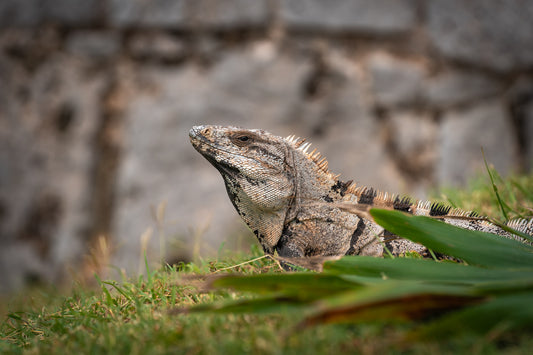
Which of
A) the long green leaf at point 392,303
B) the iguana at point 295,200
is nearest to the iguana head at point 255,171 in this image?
the iguana at point 295,200

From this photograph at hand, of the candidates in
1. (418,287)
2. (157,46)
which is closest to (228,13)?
(157,46)

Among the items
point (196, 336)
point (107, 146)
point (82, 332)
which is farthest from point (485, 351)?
point (107, 146)

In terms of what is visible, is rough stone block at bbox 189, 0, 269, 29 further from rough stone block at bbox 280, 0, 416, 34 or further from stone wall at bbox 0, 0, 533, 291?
rough stone block at bbox 280, 0, 416, 34

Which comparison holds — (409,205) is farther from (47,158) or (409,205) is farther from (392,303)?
(47,158)

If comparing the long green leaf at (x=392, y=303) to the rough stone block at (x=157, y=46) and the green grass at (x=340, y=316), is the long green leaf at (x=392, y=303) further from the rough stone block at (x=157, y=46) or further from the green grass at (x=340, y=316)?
the rough stone block at (x=157, y=46)

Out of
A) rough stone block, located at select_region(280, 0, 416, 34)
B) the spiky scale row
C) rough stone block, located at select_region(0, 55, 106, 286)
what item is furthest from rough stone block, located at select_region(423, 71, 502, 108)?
rough stone block, located at select_region(0, 55, 106, 286)

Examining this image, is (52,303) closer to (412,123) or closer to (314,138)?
(314,138)

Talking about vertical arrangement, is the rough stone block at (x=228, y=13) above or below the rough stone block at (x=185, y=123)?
above
